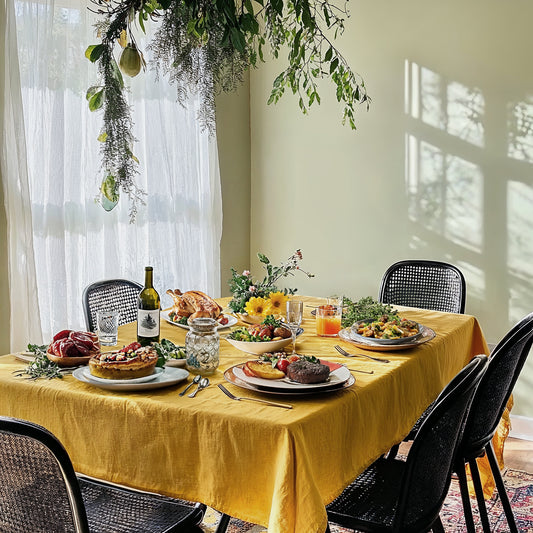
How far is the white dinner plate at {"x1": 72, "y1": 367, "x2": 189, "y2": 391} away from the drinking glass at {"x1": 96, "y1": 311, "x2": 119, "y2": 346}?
21 cm

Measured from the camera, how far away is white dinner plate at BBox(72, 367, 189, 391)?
1.82m

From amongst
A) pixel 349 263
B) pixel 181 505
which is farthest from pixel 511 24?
pixel 181 505

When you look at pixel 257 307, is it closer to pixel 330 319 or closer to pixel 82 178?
pixel 330 319

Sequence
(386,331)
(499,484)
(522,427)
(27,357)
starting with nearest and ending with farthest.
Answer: (27,357) → (386,331) → (499,484) → (522,427)

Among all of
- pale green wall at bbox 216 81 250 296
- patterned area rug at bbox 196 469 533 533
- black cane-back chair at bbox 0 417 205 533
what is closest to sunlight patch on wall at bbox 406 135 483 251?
pale green wall at bbox 216 81 250 296

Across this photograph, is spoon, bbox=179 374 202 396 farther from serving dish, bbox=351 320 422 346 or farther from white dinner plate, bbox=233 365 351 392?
serving dish, bbox=351 320 422 346

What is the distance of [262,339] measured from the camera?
2262mm

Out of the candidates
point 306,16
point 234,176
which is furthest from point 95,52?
point 234,176

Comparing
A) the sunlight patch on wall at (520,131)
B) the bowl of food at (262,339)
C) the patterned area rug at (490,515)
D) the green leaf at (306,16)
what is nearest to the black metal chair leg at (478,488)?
the patterned area rug at (490,515)

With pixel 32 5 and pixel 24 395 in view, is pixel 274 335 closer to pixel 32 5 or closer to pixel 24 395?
pixel 24 395

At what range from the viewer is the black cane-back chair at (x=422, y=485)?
5.59 feet

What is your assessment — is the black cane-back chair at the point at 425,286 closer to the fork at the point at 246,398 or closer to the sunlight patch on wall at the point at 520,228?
the sunlight patch on wall at the point at 520,228

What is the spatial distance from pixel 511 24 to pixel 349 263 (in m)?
1.56

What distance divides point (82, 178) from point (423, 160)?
6.00ft
